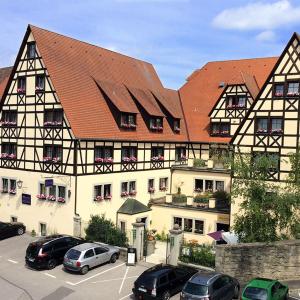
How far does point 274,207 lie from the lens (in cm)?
2422

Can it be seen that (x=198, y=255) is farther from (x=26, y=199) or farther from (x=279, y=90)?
(x=26, y=199)

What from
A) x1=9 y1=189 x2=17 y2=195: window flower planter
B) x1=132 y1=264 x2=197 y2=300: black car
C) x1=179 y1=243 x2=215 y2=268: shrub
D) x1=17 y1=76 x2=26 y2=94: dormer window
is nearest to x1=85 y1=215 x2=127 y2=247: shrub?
x1=179 y1=243 x2=215 y2=268: shrub

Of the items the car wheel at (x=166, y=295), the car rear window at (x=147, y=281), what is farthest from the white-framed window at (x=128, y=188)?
the car wheel at (x=166, y=295)

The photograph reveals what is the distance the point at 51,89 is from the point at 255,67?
71.8ft

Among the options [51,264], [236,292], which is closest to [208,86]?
[51,264]

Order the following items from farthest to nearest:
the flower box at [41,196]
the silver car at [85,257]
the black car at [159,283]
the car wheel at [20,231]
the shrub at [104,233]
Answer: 1. the car wheel at [20,231]
2. the flower box at [41,196]
3. the shrub at [104,233]
4. the silver car at [85,257]
5. the black car at [159,283]

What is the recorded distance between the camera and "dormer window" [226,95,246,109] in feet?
127

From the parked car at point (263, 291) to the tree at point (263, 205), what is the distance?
4.73 m

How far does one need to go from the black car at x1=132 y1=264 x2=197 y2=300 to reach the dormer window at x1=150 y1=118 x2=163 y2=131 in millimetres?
18276

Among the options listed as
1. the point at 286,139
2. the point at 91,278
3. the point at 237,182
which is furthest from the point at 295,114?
the point at 91,278

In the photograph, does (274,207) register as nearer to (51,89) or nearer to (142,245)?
(142,245)

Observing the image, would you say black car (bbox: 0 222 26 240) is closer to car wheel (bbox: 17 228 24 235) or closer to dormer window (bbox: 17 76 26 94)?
car wheel (bbox: 17 228 24 235)

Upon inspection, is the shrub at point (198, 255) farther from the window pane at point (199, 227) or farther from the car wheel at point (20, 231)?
the car wheel at point (20, 231)

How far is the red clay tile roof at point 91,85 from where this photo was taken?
32.2m
